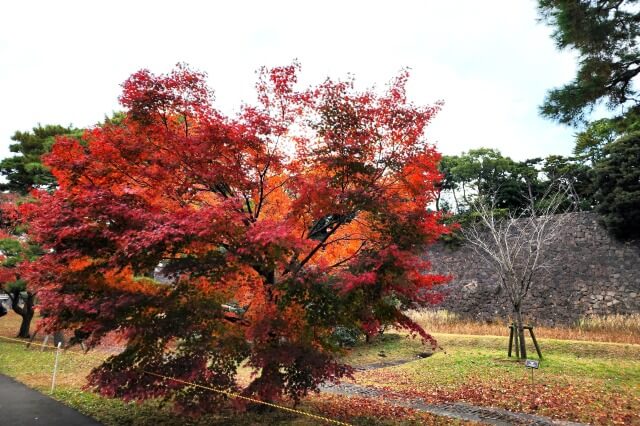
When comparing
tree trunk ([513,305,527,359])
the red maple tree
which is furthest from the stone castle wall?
the red maple tree

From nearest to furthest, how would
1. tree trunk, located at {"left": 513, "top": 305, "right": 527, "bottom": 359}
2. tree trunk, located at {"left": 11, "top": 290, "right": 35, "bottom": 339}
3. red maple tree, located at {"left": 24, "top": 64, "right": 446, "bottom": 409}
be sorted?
1. red maple tree, located at {"left": 24, "top": 64, "right": 446, "bottom": 409}
2. tree trunk, located at {"left": 513, "top": 305, "right": 527, "bottom": 359}
3. tree trunk, located at {"left": 11, "top": 290, "right": 35, "bottom": 339}

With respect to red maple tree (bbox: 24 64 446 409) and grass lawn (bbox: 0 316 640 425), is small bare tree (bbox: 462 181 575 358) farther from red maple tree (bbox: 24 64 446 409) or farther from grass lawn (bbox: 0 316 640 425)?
red maple tree (bbox: 24 64 446 409)

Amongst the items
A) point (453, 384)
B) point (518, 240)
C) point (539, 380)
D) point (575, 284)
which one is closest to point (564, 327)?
point (575, 284)

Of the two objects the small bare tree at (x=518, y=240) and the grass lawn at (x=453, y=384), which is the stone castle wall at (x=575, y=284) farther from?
the grass lawn at (x=453, y=384)

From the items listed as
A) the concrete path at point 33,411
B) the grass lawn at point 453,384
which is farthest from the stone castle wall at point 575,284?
the concrete path at point 33,411

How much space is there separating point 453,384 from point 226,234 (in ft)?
21.7

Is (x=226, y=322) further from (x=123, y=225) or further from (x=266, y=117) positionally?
(x=266, y=117)

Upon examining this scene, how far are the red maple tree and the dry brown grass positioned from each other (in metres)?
9.73

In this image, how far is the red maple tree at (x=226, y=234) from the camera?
18.0 ft

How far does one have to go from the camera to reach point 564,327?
17.1 metres

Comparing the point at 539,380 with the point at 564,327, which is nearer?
the point at 539,380

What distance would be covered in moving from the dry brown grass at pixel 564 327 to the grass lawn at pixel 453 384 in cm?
201

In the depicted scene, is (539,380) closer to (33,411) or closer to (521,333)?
(521,333)

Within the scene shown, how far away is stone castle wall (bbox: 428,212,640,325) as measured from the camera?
53.6ft
